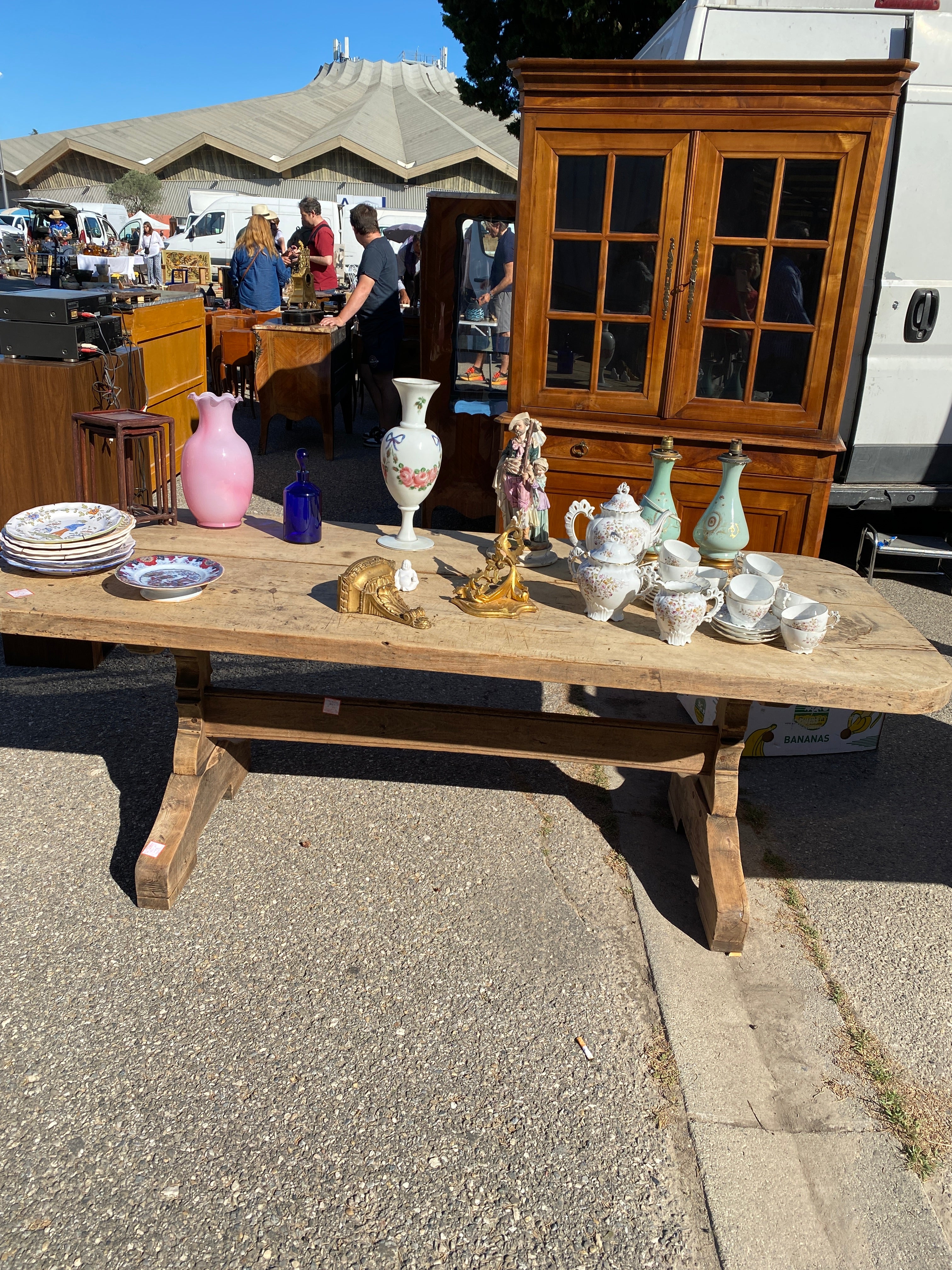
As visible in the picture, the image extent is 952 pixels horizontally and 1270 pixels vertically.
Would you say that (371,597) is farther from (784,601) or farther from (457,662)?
(784,601)

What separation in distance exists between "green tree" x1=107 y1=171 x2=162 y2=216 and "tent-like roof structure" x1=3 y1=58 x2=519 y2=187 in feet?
9.79

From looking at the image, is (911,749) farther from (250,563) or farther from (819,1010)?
(250,563)

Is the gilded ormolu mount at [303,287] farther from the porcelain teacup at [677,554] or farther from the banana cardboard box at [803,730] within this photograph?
the porcelain teacup at [677,554]

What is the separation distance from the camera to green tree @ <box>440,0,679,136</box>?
35.4ft

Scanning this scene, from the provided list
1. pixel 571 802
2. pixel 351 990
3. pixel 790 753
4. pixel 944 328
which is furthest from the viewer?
pixel 944 328

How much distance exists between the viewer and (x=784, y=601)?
2369 millimetres

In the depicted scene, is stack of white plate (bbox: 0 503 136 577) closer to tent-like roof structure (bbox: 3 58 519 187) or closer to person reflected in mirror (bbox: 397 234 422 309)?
person reflected in mirror (bbox: 397 234 422 309)

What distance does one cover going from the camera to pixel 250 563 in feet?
8.89

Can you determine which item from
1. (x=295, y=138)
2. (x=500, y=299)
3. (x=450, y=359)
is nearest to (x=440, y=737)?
(x=450, y=359)

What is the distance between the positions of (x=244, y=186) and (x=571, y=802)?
43.2 m

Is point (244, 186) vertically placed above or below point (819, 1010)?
above

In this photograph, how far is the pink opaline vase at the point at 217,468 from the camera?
9.22 feet

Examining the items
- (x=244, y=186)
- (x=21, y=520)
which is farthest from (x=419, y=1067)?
(x=244, y=186)

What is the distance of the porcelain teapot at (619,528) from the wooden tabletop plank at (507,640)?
0.59 feet
